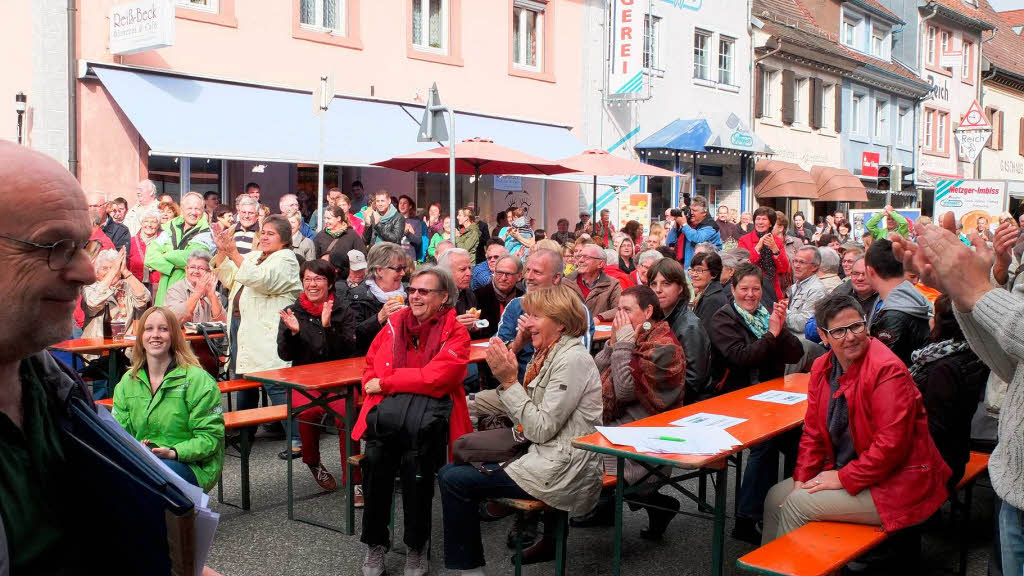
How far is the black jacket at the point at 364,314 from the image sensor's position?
7352 millimetres

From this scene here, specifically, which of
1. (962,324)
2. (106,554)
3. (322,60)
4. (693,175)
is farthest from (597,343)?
(693,175)

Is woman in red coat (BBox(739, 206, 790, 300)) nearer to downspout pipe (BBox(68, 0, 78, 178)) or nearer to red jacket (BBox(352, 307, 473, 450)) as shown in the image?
red jacket (BBox(352, 307, 473, 450))

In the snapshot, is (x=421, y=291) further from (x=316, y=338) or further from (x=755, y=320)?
(x=755, y=320)

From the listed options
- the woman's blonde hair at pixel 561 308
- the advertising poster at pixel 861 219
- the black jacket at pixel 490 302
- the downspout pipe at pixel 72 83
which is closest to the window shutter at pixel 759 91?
the advertising poster at pixel 861 219

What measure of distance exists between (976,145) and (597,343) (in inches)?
559

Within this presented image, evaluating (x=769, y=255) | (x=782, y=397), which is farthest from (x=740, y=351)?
(x=769, y=255)

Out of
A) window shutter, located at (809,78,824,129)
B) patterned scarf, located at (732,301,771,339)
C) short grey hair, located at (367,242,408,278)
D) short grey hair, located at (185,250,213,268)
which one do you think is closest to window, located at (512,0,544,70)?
window shutter, located at (809,78,824,129)

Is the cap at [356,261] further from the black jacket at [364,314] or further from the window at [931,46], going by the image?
the window at [931,46]

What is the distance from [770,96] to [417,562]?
83.4ft

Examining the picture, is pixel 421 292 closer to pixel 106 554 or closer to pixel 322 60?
pixel 106 554

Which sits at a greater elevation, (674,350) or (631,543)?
(674,350)

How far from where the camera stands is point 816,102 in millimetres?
30078

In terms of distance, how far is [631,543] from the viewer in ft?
19.2

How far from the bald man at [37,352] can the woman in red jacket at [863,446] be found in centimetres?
369
